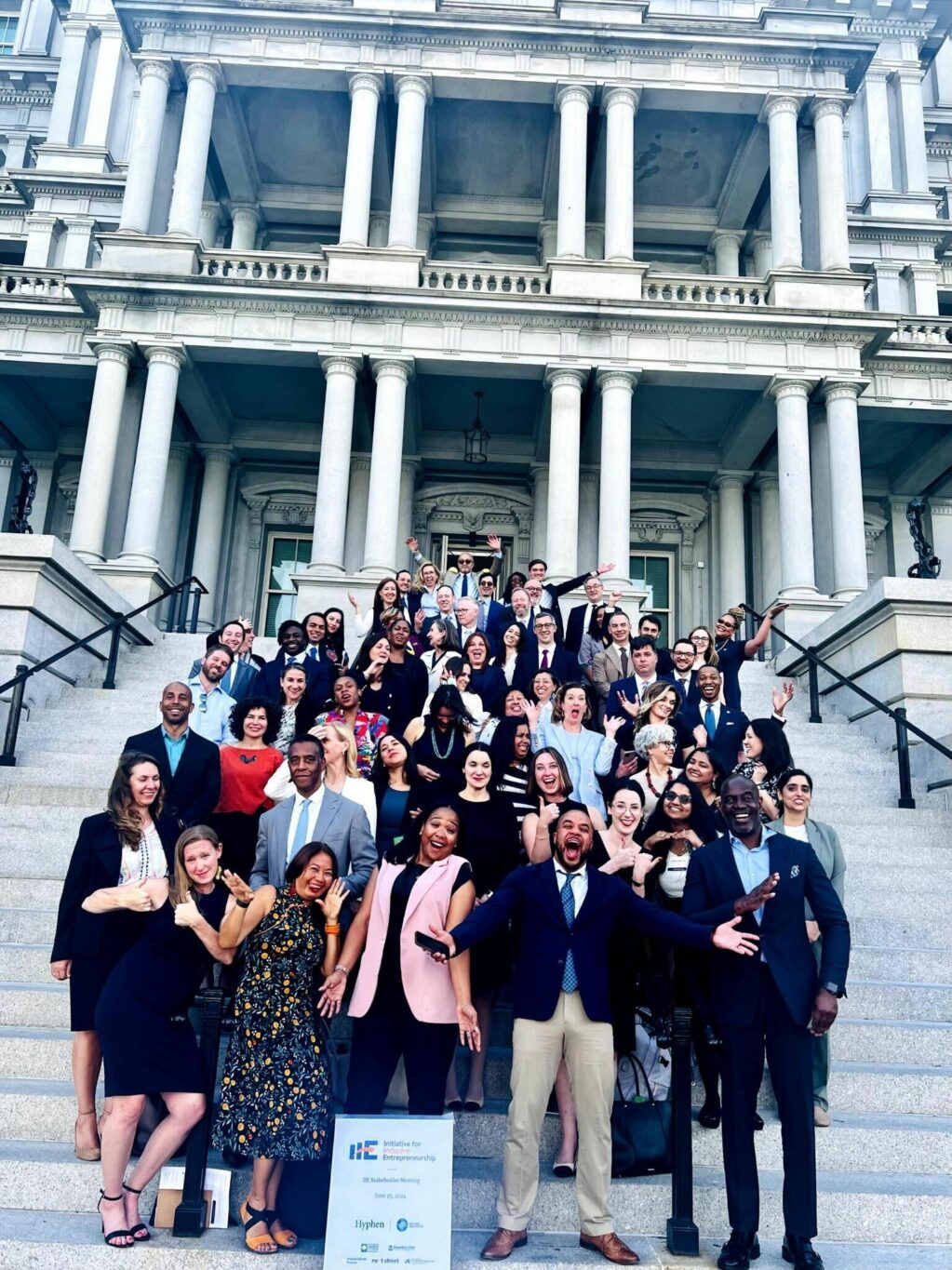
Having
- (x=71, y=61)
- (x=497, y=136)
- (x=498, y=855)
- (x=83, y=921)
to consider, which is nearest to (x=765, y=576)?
(x=497, y=136)

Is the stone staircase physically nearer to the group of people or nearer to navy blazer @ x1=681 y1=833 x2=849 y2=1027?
the group of people

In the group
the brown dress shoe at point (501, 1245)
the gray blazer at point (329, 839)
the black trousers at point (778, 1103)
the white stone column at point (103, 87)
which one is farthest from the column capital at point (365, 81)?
the brown dress shoe at point (501, 1245)

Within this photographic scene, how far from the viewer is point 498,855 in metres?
6.14

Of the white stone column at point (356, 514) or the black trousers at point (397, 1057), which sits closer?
the black trousers at point (397, 1057)

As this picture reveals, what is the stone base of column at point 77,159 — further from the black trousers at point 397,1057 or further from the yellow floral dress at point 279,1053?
the black trousers at point 397,1057

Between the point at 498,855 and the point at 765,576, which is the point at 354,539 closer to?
the point at 765,576

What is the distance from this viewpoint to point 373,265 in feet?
65.0

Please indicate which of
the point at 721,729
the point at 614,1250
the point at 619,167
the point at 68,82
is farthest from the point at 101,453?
the point at 614,1250

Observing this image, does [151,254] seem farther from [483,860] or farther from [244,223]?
[483,860]

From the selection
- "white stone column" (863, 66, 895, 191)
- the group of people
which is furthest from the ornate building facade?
the group of people

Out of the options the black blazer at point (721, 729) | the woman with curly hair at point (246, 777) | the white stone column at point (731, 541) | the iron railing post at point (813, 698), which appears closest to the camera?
the woman with curly hair at point (246, 777)

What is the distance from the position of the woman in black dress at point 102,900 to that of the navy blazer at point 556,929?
1592 mm

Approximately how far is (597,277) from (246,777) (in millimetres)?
15227

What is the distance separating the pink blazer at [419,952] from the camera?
512cm
